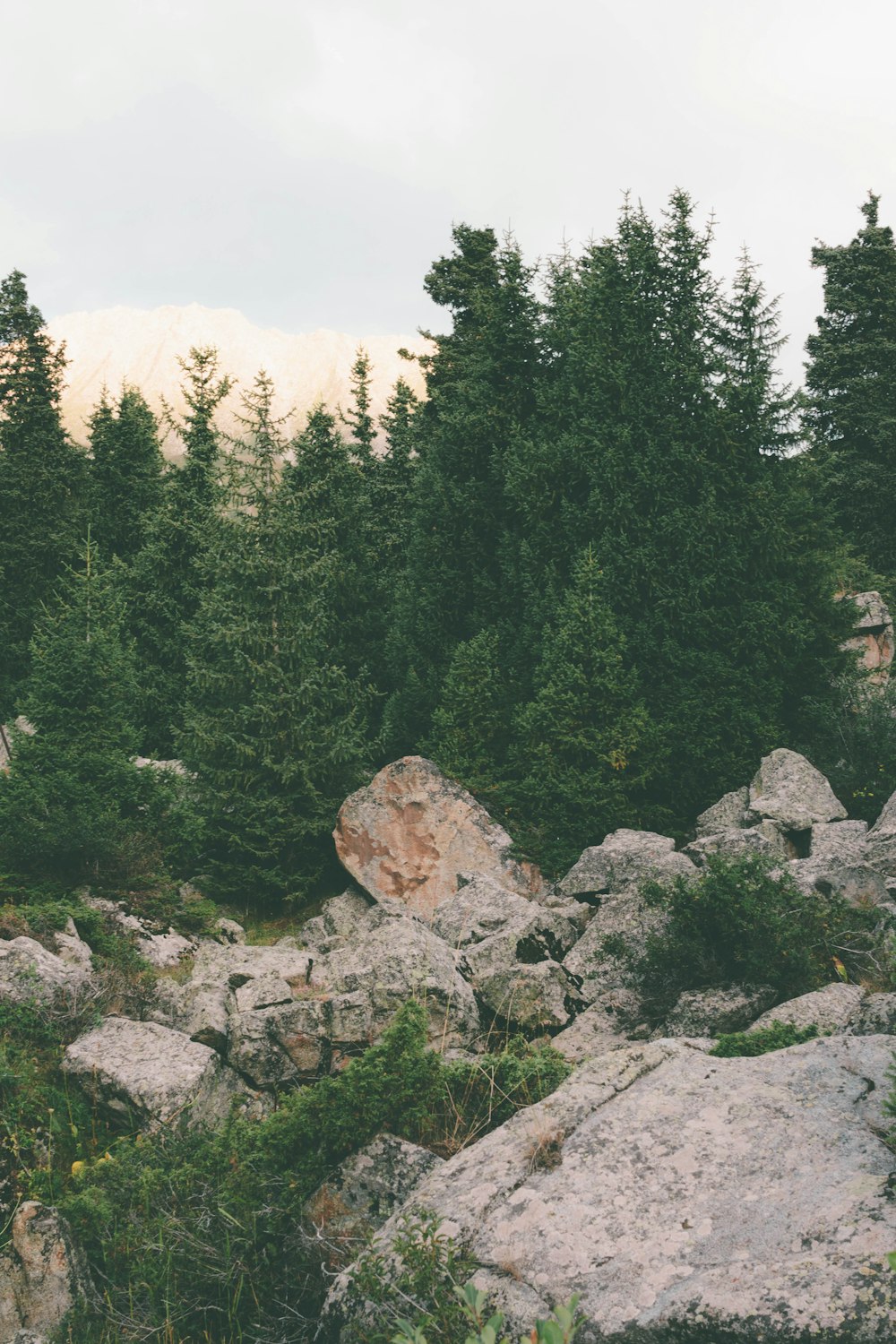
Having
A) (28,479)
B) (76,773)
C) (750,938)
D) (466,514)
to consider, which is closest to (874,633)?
(466,514)

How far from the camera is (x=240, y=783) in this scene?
19141 millimetres

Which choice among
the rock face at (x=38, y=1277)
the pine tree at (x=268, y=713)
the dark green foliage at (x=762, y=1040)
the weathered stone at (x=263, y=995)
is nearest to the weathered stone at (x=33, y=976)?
the weathered stone at (x=263, y=995)

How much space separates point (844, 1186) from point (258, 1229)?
3.39 metres

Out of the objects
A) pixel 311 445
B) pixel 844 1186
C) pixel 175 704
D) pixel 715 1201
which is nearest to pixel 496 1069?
pixel 715 1201

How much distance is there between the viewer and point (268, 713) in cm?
1933

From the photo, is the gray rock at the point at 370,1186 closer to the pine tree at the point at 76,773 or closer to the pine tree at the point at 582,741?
the pine tree at the point at 76,773

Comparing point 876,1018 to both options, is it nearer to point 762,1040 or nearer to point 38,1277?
point 762,1040

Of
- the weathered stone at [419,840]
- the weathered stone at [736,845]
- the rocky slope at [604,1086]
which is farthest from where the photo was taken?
the weathered stone at [419,840]

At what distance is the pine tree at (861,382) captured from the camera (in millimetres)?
29266

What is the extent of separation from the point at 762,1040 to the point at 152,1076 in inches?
188

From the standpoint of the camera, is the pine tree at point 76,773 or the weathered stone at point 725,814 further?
the weathered stone at point 725,814

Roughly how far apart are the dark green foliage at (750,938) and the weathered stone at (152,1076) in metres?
4.22

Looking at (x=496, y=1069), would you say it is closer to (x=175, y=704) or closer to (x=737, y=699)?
(x=737, y=699)

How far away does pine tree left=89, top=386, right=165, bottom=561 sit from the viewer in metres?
36.9
